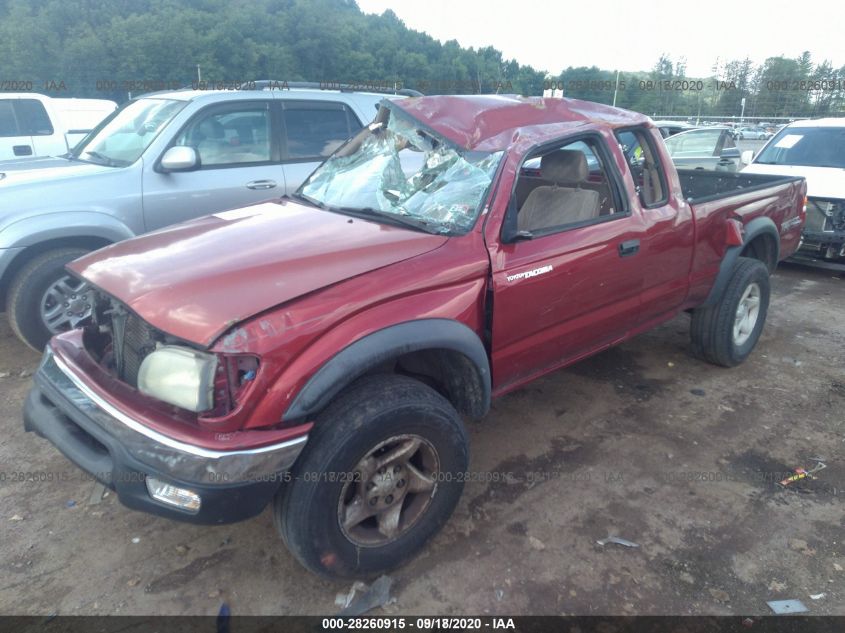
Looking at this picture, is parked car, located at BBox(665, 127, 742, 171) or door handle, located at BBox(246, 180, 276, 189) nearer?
door handle, located at BBox(246, 180, 276, 189)

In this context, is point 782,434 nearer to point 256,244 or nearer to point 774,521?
point 774,521

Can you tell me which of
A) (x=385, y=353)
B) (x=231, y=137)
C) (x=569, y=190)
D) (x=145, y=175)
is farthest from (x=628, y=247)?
(x=145, y=175)

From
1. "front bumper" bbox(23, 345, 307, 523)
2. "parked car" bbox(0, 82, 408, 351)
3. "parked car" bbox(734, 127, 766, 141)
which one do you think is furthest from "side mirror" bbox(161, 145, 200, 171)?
"parked car" bbox(734, 127, 766, 141)

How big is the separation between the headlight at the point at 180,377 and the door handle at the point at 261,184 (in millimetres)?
3088

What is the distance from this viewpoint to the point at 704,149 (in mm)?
10922

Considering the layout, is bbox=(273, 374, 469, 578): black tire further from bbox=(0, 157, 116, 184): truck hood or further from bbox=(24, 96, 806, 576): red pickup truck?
bbox=(0, 157, 116, 184): truck hood

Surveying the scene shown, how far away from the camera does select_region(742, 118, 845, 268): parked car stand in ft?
21.6

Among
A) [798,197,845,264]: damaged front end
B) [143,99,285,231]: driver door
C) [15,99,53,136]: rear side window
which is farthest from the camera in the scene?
[15,99,53,136]: rear side window

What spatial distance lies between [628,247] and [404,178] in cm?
133

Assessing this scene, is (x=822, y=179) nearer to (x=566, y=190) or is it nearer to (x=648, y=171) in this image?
(x=648, y=171)

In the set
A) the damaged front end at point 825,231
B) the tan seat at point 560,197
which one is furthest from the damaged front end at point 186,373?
the damaged front end at point 825,231

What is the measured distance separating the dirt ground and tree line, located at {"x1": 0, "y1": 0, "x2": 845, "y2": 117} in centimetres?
2362

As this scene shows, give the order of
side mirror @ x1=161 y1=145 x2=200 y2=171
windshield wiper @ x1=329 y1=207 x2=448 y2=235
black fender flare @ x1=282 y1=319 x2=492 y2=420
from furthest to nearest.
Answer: side mirror @ x1=161 y1=145 x2=200 y2=171 → windshield wiper @ x1=329 y1=207 x2=448 y2=235 → black fender flare @ x1=282 y1=319 x2=492 y2=420

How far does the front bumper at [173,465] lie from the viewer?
6.42 feet
